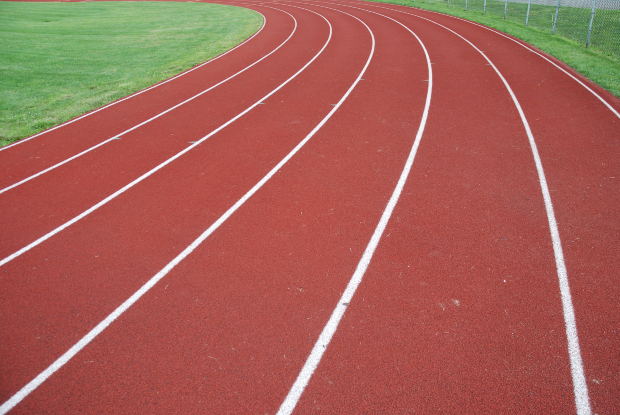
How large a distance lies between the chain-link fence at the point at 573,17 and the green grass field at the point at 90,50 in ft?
40.7

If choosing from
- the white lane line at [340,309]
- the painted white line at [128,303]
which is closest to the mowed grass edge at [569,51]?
the white lane line at [340,309]

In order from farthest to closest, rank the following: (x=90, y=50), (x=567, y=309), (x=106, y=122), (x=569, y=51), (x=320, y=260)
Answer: (x=90, y=50), (x=569, y=51), (x=106, y=122), (x=320, y=260), (x=567, y=309)

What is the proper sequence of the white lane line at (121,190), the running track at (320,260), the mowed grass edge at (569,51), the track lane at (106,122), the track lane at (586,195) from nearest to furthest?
the running track at (320,260), the track lane at (586,195), the white lane line at (121,190), the track lane at (106,122), the mowed grass edge at (569,51)

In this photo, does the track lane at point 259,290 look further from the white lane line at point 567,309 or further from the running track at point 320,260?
the white lane line at point 567,309

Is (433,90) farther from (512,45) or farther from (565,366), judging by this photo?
(565,366)

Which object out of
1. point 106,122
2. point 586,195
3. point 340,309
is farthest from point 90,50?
point 586,195

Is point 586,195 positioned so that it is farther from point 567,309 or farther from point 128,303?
point 128,303

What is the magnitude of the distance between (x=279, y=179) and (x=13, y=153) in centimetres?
539

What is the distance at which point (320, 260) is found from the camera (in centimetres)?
461

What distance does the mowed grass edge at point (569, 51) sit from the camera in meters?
10.5

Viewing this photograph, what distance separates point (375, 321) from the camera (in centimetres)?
383

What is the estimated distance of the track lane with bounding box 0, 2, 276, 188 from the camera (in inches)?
291

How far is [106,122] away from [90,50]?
966cm

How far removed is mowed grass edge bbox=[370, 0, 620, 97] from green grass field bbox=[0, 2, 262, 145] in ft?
35.3
